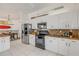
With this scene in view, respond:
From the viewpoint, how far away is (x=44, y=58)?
0.76m

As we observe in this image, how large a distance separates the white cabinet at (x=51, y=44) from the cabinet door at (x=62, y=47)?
9.2 inches

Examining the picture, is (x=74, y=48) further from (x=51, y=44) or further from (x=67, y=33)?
(x=51, y=44)

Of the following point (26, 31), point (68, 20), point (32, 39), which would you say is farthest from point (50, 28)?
point (26, 31)

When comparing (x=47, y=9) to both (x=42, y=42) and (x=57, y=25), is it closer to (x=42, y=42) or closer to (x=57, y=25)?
(x=57, y=25)

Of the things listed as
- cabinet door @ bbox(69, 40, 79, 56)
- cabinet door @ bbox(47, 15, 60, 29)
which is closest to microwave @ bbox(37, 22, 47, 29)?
cabinet door @ bbox(47, 15, 60, 29)

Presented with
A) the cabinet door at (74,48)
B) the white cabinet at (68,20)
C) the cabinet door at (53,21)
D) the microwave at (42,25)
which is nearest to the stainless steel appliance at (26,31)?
the microwave at (42,25)

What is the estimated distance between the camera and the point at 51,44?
391cm

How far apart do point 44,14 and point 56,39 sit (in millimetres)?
1647

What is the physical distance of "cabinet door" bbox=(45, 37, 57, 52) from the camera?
Result: 3.75m

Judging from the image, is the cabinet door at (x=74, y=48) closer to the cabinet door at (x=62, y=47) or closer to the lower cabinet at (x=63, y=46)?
the lower cabinet at (x=63, y=46)

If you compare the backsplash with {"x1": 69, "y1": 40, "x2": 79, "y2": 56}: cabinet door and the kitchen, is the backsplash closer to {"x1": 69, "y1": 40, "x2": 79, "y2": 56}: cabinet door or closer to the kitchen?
the kitchen

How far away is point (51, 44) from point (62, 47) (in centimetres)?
64

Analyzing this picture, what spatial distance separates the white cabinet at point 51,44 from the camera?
12.2ft

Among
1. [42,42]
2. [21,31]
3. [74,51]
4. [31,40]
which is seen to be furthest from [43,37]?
[21,31]
